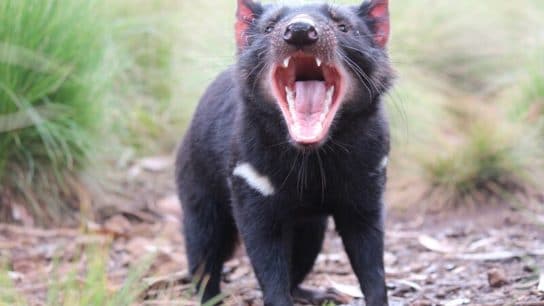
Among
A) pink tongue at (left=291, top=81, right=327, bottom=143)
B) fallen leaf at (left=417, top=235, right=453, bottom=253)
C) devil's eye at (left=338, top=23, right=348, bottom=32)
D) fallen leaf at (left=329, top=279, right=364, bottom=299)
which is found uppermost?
devil's eye at (left=338, top=23, right=348, bottom=32)

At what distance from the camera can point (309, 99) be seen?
3.17 meters

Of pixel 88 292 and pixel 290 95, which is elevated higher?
pixel 290 95

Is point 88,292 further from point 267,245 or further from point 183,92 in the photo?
point 183,92

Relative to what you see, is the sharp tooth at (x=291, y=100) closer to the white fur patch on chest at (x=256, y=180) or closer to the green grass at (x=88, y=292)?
the white fur patch on chest at (x=256, y=180)

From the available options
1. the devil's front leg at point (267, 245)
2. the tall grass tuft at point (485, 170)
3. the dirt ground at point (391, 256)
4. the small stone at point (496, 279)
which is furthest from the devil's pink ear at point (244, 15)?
the tall grass tuft at point (485, 170)

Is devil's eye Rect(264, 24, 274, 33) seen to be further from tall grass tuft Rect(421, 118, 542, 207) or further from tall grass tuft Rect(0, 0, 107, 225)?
tall grass tuft Rect(421, 118, 542, 207)

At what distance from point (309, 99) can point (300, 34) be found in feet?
0.85

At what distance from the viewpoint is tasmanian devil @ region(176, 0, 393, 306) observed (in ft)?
10.3

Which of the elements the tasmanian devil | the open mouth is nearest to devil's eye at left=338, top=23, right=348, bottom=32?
the tasmanian devil

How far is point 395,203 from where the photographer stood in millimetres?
5711

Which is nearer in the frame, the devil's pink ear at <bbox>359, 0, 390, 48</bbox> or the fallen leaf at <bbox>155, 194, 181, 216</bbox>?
the devil's pink ear at <bbox>359, 0, 390, 48</bbox>

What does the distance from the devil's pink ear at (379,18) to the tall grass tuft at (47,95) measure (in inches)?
80.0

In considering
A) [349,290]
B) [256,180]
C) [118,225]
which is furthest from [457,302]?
[118,225]

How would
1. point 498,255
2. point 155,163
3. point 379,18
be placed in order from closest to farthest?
point 379,18 < point 498,255 < point 155,163
